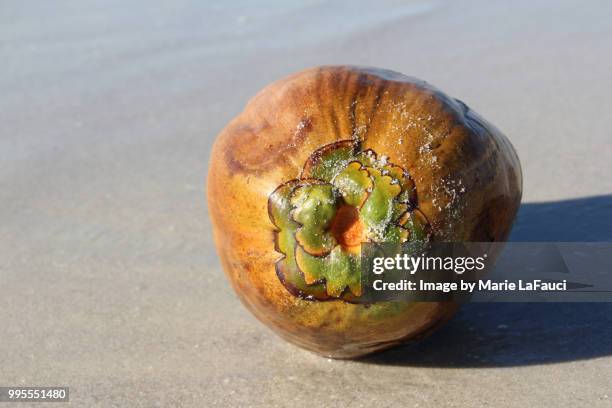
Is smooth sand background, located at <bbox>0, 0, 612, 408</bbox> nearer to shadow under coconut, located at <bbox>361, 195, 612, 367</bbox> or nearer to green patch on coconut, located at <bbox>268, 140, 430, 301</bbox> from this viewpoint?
shadow under coconut, located at <bbox>361, 195, 612, 367</bbox>

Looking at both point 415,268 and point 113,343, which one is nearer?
point 415,268

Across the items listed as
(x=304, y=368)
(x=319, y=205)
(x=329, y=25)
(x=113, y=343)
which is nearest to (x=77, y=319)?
(x=113, y=343)

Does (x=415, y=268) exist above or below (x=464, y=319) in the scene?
above

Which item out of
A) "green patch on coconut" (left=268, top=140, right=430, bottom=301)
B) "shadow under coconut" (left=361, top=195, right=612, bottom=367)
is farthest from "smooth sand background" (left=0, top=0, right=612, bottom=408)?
"green patch on coconut" (left=268, top=140, right=430, bottom=301)

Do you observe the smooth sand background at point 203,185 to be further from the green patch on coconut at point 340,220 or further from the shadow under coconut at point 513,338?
the green patch on coconut at point 340,220

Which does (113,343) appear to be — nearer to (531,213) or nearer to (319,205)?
(319,205)

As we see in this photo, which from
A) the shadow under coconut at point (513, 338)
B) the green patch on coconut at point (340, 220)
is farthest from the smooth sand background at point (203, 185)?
the green patch on coconut at point (340, 220)

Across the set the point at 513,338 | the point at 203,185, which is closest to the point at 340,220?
the point at 513,338
